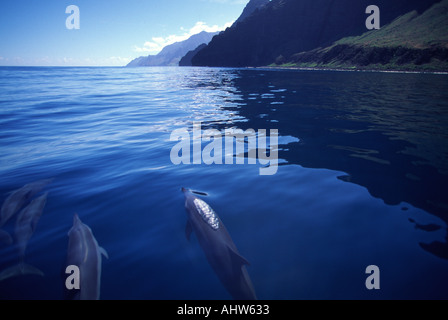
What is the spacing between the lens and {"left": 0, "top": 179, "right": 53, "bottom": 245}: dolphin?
177 inches

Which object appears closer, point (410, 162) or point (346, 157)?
point (410, 162)

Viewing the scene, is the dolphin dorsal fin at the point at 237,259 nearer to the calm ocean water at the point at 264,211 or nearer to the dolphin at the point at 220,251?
the dolphin at the point at 220,251

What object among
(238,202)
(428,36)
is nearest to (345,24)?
(428,36)

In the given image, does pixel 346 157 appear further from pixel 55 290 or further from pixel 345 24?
pixel 345 24

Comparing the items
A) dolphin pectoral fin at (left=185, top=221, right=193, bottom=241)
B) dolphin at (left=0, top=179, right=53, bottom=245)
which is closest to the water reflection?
dolphin pectoral fin at (left=185, top=221, right=193, bottom=241)

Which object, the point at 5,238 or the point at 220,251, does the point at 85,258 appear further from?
the point at 220,251

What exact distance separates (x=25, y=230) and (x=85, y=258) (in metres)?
2.09

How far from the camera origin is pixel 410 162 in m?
7.07

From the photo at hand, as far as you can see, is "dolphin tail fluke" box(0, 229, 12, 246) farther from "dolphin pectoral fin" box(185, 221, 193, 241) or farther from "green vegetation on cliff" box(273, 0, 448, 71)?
"green vegetation on cliff" box(273, 0, 448, 71)

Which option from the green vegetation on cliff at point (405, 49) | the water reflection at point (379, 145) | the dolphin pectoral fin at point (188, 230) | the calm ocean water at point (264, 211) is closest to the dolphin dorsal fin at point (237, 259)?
the calm ocean water at point (264, 211)

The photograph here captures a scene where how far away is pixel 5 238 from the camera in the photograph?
4.40 m

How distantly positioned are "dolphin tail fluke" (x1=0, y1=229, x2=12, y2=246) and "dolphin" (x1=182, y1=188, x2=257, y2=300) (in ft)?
11.9
